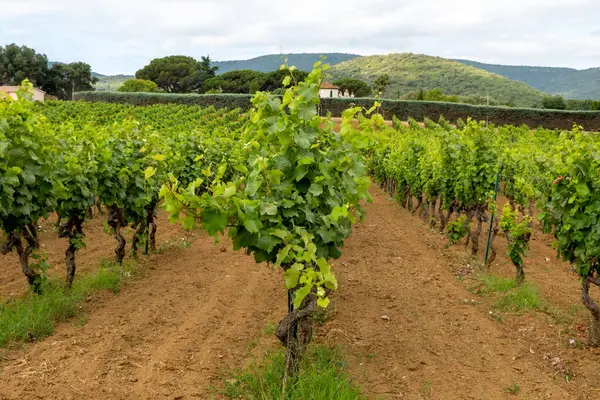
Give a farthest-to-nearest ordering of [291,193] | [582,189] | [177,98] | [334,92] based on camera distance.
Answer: [334,92] → [177,98] → [582,189] → [291,193]

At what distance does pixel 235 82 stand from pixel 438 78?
5201cm

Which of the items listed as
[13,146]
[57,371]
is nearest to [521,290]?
[57,371]

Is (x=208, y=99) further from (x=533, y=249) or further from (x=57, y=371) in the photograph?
(x=57, y=371)

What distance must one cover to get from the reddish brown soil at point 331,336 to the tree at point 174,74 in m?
80.9

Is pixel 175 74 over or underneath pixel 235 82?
over

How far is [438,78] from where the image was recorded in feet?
365

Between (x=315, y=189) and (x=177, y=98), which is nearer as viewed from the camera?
(x=315, y=189)

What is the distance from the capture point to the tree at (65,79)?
76812 millimetres

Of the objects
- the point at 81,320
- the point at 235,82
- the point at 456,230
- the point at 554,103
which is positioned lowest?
the point at 81,320

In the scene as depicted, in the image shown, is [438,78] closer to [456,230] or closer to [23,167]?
[456,230]

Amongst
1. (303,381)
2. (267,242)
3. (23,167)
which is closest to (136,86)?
(23,167)

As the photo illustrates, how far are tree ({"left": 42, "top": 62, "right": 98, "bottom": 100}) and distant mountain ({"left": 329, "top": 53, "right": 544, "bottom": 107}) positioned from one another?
47295 mm

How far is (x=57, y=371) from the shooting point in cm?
514

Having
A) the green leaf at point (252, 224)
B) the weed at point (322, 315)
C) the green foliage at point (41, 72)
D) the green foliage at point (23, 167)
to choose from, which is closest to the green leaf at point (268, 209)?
the green leaf at point (252, 224)
